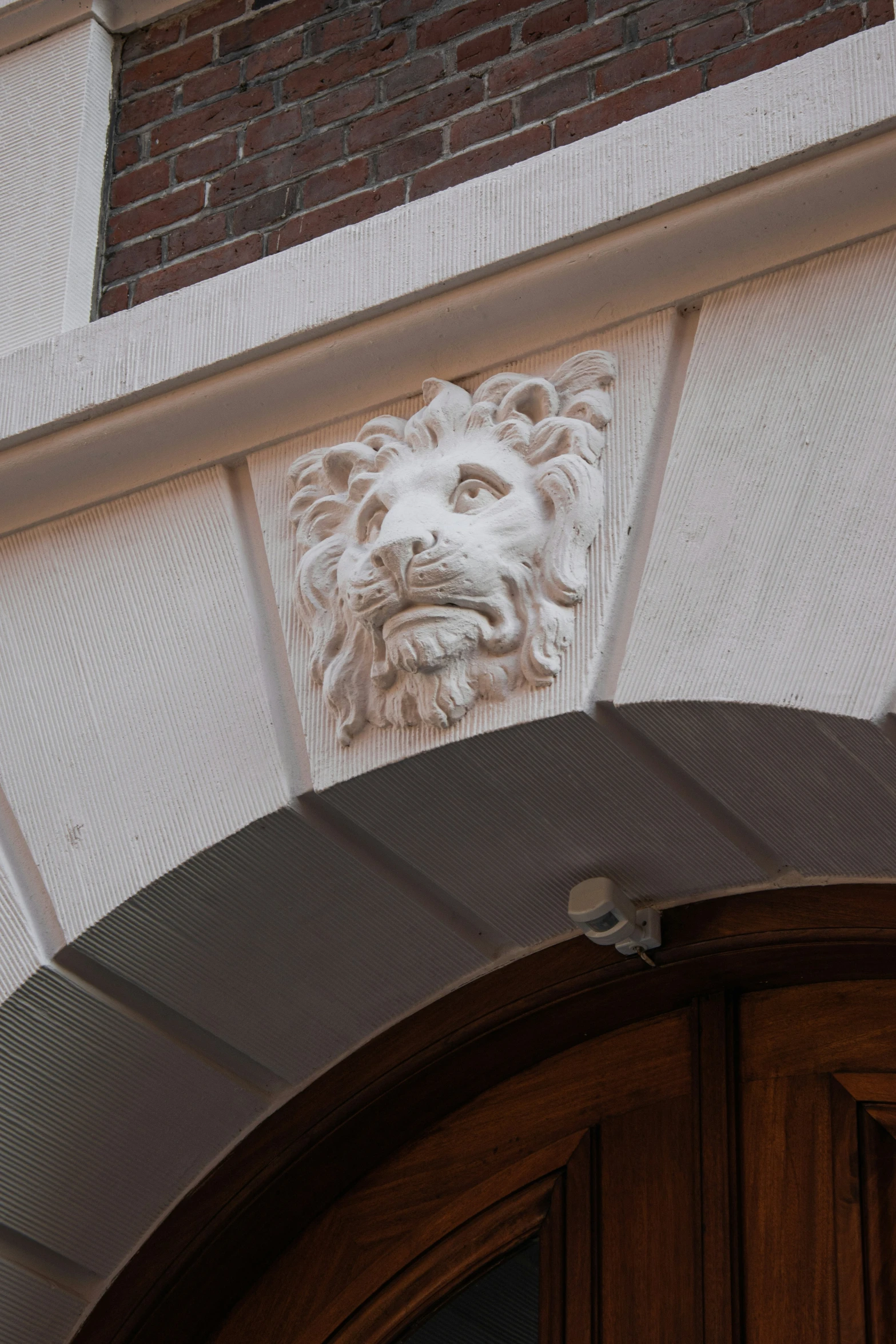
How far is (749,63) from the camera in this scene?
7.53 ft

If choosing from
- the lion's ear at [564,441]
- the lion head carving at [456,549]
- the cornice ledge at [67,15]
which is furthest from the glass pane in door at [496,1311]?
the cornice ledge at [67,15]

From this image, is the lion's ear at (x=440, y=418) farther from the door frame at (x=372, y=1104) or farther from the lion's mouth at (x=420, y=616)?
the door frame at (x=372, y=1104)

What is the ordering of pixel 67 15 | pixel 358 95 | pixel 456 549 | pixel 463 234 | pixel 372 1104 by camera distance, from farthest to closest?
pixel 67 15 < pixel 358 95 < pixel 372 1104 < pixel 463 234 < pixel 456 549

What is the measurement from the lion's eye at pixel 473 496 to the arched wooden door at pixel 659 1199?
779mm

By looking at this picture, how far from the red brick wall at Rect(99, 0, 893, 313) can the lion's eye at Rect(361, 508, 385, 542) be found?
1.96 ft

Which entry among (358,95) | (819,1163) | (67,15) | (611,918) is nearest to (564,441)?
(611,918)

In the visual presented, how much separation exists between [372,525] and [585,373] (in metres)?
0.35

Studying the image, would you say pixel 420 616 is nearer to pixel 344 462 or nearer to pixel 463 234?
pixel 344 462

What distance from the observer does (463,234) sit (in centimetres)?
230

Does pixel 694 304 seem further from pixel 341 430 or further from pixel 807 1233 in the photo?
pixel 807 1233

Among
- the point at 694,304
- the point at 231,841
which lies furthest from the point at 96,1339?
the point at 694,304

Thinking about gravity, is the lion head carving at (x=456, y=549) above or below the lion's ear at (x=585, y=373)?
below

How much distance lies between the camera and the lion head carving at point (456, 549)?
6.76 ft

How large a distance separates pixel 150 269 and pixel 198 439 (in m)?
0.43
